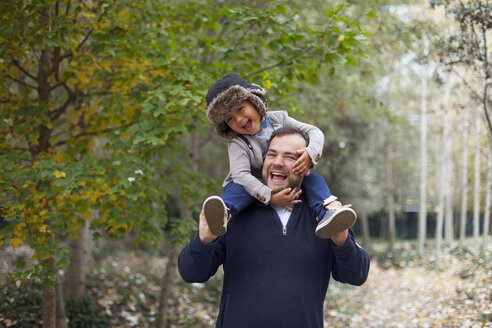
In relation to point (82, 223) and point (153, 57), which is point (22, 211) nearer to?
point (82, 223)

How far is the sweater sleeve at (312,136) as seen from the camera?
2060 millimetres

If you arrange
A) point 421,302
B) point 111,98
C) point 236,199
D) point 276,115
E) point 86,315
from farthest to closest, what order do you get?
point 421,302, point 86,315, point 111,98, point 276,115, point 236,199

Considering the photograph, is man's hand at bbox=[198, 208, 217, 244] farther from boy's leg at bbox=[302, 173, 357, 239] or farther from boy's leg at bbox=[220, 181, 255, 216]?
boy's leg at bbox=[302, 173, 357, 239]

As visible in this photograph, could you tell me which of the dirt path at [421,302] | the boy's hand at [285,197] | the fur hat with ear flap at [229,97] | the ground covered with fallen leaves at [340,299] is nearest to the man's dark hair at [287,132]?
the fur hat with ear flap at [229,97]

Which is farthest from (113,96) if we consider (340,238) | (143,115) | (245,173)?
(340,238)

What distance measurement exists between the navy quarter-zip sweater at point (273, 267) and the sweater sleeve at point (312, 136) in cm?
29

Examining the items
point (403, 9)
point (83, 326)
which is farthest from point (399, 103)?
point (83, 326)

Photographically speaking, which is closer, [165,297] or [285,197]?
[285,197]

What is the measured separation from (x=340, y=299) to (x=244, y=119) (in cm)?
990

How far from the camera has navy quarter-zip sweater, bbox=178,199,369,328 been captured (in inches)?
74.6

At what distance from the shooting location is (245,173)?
6.84 feet

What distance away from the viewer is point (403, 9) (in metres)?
9.31

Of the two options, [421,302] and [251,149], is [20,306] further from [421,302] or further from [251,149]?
[421,302]

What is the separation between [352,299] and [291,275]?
991 centimetres
